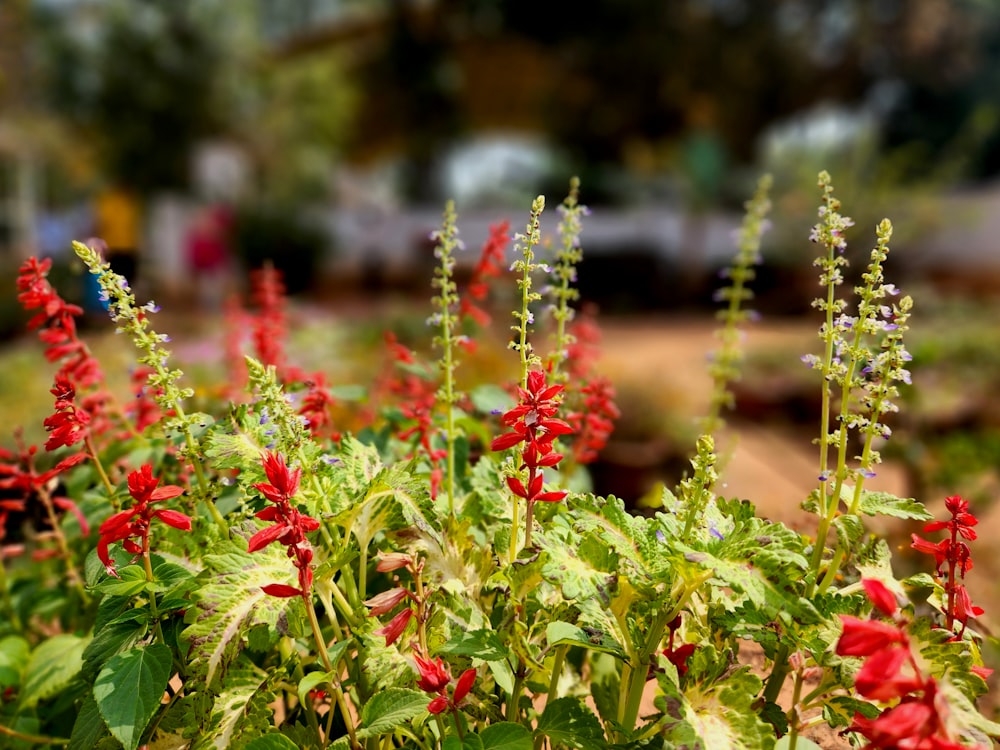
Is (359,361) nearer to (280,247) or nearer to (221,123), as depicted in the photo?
(280,247)

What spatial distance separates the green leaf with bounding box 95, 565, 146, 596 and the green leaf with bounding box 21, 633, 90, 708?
33 cm

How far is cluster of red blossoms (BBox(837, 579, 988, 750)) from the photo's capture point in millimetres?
711

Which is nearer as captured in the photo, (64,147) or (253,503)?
(253,503)

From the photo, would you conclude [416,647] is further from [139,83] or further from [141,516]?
[139,83]

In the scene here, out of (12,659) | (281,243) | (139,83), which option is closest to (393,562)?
(12,659)

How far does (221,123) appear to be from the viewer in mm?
15062

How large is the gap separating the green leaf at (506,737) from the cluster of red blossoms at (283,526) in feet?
0.80

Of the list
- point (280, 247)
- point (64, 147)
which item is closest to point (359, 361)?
point (280, 247)

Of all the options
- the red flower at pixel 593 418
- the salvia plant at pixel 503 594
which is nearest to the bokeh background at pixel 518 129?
the red flower at pixel 593 418

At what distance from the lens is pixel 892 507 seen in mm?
981

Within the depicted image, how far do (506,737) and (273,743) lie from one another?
0.24 meters

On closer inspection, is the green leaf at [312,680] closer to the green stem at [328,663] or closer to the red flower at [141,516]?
the green stem at [328,663]

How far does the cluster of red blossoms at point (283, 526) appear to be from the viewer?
0.86 meters

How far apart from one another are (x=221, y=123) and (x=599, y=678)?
15412mm
